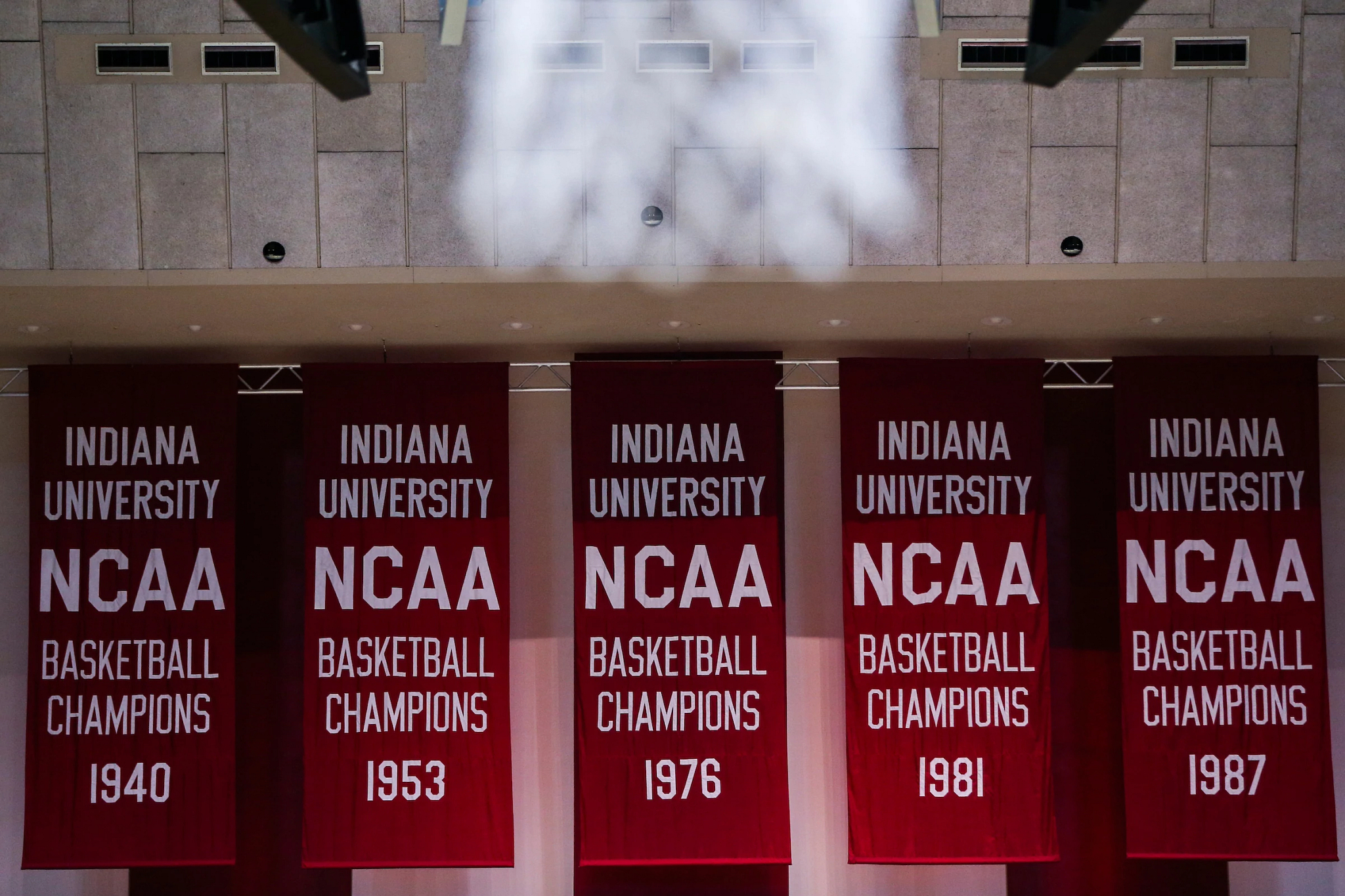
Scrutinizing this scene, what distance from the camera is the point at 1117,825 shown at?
8.70m

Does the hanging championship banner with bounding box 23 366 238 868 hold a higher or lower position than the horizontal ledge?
lower

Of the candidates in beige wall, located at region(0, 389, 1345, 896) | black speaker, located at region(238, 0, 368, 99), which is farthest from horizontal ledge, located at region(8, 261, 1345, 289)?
black speaker, located at region(238, 0, 368, 99)

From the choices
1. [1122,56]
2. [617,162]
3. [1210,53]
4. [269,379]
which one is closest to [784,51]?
[617,162]

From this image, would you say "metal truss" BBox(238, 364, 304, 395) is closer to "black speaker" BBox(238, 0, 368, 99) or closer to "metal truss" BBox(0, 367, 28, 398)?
"metal truss" BBox(0, 367, 28, 398)

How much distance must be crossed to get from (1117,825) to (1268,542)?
275cm

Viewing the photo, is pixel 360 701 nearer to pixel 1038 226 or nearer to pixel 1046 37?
pixel 1038 226

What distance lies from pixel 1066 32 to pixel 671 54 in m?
3.92

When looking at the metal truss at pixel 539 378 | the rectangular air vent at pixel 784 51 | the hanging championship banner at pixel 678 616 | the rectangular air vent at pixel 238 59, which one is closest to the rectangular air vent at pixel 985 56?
the rectangular air vent at pixel 784 51

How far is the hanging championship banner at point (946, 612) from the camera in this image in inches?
316

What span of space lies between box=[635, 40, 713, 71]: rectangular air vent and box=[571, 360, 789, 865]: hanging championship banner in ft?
8.07

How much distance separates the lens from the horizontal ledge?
21.9 ft

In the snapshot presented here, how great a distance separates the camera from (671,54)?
21.6ft

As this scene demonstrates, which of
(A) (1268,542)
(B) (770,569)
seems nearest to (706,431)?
(B) (770,569)

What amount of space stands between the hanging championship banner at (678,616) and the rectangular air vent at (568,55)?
97.3 inches
